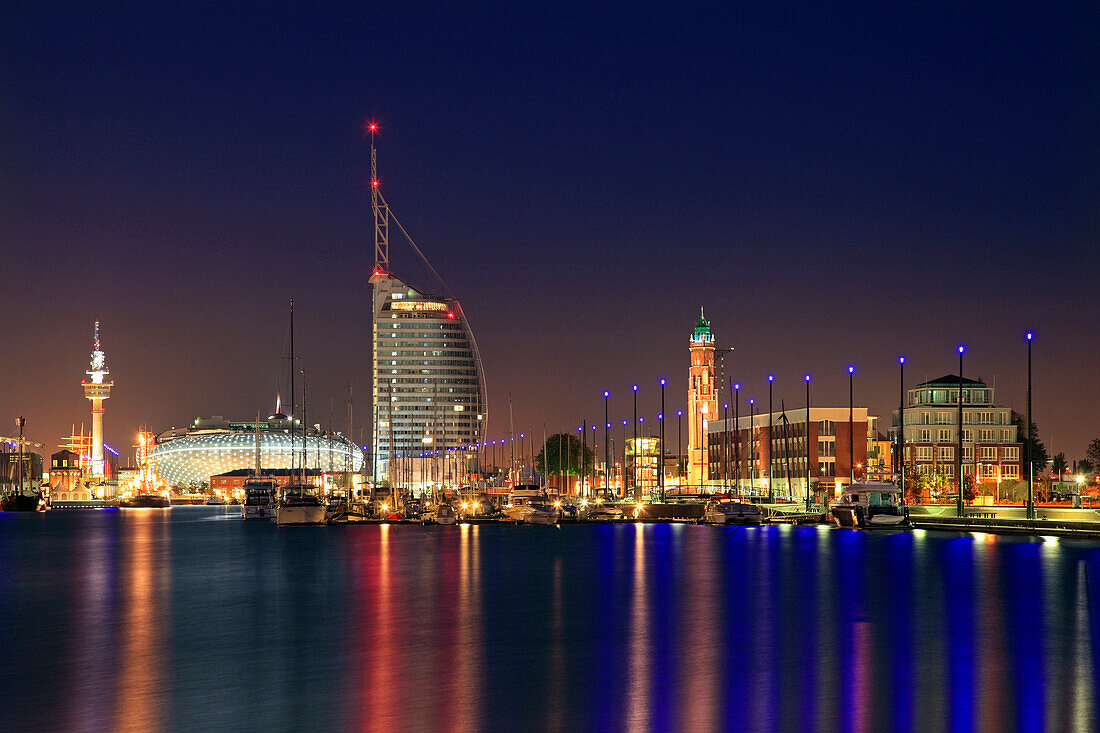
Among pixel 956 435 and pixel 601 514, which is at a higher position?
pixel 956 435

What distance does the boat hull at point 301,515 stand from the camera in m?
128

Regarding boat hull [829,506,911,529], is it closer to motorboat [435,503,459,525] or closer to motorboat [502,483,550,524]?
motorboat [502,483,550,524]

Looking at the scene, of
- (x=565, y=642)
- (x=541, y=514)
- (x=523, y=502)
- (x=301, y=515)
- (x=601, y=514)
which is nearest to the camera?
(x=565, y=642)

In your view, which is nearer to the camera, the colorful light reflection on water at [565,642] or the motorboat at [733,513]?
the colorful light reflection on water at [565,642]

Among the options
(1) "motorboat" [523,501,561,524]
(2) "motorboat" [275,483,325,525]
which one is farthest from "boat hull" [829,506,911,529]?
(2) "motorboat" [275,483,325,525]

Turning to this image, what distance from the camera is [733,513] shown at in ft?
387

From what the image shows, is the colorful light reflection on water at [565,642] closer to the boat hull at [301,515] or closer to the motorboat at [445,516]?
the motorboat at [445,516]

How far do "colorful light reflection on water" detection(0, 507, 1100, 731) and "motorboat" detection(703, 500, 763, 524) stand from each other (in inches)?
1741

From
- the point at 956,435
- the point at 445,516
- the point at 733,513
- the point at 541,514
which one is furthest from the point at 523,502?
the point at 956,435

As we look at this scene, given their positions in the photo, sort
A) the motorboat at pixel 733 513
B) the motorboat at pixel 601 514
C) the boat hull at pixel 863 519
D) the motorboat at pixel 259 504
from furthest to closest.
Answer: the motorboat at pixel 259 504
the motorboat at pixel 601 514
the motorboat at pixel 733 513
the boat hull at pixel 863 519

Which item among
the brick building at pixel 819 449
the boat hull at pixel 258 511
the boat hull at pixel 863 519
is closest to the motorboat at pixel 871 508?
the boat hull at pixel 863 519

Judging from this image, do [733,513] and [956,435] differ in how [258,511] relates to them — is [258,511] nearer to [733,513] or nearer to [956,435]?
[733,513]

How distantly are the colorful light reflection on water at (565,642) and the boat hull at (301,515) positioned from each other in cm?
5449

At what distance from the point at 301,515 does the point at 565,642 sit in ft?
322
